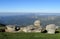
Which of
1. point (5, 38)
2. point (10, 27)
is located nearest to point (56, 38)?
point (5, 38)

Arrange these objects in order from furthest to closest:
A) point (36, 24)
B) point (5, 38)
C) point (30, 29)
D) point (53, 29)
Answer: point (36, 24)
point (30, 29)
point (53, 29)
point (5, 38)

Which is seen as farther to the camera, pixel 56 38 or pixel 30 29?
pixel 30 29

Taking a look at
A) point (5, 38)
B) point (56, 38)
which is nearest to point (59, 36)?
point (56, 38)

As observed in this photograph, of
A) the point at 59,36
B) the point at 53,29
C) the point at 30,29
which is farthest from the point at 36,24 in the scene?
the point at 59,36

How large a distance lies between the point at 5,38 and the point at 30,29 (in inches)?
496

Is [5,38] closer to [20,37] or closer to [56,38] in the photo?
[20,37]

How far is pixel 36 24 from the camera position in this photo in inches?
2260

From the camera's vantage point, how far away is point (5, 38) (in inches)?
1548

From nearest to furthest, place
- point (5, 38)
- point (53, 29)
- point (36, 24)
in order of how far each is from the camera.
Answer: point (5, 38) → point (53, 29) → point (36, 24)

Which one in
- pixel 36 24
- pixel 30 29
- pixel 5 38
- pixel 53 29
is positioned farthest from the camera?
pixel 36 24

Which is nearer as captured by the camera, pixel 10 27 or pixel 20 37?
pixel 20 37

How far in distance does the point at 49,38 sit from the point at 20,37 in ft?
19.3

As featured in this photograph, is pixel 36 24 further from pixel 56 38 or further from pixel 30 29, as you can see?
pixel 56 38

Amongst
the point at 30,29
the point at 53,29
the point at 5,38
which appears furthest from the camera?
the point at 30,29
